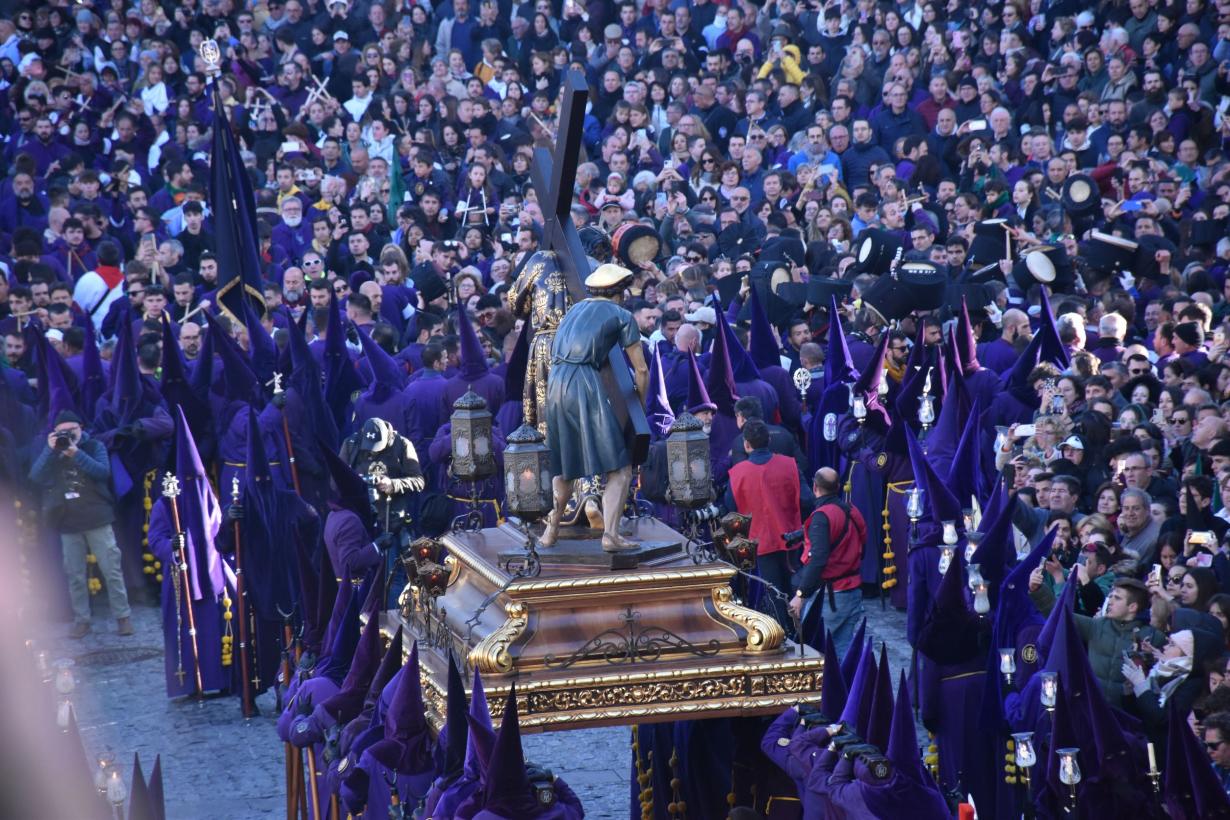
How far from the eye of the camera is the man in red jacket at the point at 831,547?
13242 millimetres

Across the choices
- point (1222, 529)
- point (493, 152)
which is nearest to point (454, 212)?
point (493, 152)

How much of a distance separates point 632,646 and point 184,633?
5.94m

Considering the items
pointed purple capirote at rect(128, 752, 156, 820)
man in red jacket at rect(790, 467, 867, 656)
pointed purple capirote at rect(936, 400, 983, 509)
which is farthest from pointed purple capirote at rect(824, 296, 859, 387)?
pointed purple capirote at rect(128, 752, 156, 820)

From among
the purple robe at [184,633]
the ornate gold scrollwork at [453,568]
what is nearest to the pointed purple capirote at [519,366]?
the ornate gold scrollwork at [453,568]

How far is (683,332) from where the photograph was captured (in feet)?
52.2

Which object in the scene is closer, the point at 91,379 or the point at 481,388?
the point at 481,388

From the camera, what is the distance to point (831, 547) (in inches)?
526

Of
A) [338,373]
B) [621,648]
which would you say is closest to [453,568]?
[621,648]

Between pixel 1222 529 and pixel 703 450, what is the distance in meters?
3.87

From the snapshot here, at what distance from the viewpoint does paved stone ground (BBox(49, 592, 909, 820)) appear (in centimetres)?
1218

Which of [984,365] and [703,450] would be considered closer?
[703,450]

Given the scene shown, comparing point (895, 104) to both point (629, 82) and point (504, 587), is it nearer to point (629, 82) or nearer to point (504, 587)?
point (629, 82)

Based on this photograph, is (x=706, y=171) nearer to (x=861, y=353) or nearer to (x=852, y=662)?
(x=861, y=353)

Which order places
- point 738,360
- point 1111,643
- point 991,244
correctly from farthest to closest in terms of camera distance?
point 991,244
point 738,360
point 1111,643
